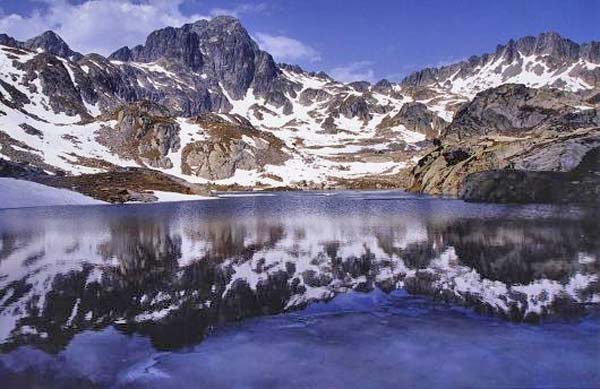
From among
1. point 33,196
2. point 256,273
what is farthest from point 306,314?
point 33,196

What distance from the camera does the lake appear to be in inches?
492

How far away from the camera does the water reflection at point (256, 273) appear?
17.7m

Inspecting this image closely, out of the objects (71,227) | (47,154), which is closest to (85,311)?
(71,227)

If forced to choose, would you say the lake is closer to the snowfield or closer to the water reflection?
the water reflection

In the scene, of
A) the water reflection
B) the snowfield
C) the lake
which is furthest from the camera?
the snowfield

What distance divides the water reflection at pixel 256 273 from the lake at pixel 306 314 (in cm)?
10

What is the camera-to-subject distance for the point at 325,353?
13891 millimetres

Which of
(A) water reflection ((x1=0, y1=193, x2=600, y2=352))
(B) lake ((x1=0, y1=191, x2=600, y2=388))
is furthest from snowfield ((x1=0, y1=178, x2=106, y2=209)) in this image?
(B) lake ((x1=0, y1=191, x2=600, y2=388))

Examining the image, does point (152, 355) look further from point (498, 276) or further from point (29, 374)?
point (498, 276)

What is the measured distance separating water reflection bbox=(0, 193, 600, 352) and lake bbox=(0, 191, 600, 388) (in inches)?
4.0

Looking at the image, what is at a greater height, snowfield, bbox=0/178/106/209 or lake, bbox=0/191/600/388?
snowfield, bbox=0/178/106/209

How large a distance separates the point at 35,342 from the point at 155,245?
21681 mm

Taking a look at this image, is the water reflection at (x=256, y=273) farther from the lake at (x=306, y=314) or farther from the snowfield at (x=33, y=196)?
the snowfield at (x=33, y=196)

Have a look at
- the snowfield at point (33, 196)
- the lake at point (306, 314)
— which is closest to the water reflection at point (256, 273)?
the lake at point (306, 314)
